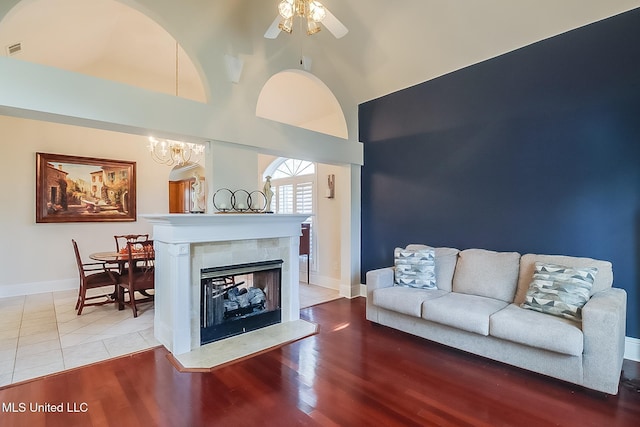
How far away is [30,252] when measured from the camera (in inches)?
195

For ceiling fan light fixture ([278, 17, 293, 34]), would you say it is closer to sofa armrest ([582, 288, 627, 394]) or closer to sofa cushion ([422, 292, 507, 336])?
A: sofa cushion ([422, 292, 507, 336])

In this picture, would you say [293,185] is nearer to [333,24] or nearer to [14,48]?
[333,24]

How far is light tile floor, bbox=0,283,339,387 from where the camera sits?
2715 millimetres

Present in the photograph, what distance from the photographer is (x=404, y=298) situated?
3.29m

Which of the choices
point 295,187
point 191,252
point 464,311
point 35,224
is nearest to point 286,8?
point 191,252

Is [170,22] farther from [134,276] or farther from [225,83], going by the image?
[134,276]

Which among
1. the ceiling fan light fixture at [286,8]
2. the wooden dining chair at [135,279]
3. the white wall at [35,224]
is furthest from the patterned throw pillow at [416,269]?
the white wall at [35,224]

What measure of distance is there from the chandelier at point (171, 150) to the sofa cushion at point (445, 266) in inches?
158

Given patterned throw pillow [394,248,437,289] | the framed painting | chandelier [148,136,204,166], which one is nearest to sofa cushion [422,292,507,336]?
patterned throw pillow [394,248,437,289]

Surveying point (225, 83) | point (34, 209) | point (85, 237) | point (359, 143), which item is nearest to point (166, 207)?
point (85, 237)

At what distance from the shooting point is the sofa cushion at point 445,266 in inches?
144

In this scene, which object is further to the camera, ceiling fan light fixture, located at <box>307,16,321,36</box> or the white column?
the white column

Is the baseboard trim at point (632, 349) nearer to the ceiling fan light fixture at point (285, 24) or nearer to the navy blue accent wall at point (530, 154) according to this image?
the navy blue accent wall at point (530, 154)

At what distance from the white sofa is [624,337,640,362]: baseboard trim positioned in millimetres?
453
